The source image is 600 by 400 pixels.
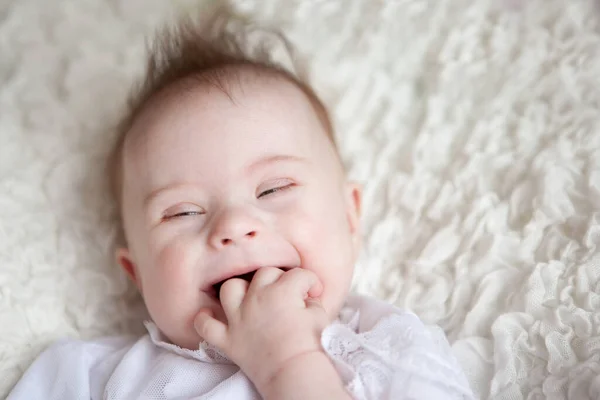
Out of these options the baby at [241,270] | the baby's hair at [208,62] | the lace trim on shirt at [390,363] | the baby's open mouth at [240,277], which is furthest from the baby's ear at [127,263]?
the lace trim on shirt at [390,363]

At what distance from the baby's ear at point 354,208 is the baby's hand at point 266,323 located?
0.88ft

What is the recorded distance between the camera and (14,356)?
48.6 inches

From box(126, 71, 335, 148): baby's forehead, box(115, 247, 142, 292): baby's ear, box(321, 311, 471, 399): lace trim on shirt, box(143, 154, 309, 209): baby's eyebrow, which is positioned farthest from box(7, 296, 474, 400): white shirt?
box(126, 71, 335, 148): baby's forehead

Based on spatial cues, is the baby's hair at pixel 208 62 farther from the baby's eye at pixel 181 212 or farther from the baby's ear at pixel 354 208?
the baby's eye at pixel 181 212

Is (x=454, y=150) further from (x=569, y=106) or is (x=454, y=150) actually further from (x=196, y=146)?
(x=196, y=146)

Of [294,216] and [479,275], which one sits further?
[479,275]

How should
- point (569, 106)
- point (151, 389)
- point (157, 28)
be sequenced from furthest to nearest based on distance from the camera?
point (157, 28) < point (569, 106) < point (151, 389)

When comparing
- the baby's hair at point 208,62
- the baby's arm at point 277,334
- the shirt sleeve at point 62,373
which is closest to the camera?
the baby's arm at point 277,334

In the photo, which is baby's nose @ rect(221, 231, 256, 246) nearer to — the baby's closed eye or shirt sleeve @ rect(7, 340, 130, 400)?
the baby's closed eye

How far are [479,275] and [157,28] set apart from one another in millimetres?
834

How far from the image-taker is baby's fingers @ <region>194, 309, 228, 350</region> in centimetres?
101

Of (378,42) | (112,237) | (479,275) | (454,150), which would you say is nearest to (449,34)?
(378,42)

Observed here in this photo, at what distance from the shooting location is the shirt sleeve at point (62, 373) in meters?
1.16

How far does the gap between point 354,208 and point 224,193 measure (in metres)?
0.32
